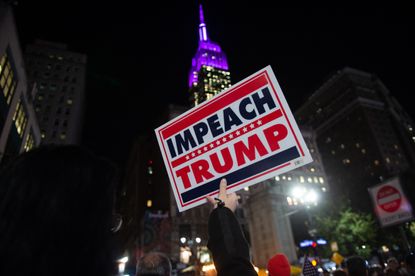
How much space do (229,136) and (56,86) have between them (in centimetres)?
9338

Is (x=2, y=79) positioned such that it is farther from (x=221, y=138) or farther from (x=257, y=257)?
(x=257, y=257)

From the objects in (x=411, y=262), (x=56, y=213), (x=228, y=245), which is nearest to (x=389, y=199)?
(x=411, y=262)

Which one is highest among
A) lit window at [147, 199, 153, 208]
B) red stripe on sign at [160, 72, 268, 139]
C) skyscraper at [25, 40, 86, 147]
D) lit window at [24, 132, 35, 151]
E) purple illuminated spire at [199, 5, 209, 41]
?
skyscraper at [25, 40, 86, 147]

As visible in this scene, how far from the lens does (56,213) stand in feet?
4.40

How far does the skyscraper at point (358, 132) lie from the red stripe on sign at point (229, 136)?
94.1 meters

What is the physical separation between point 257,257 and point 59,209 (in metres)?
50.0

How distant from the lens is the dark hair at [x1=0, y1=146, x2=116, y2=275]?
124 cm

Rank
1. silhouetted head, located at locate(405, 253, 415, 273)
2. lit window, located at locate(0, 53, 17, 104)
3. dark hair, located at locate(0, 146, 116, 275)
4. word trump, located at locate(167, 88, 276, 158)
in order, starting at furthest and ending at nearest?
lit window, located at locate(0, 53, 17, 104), silhouetted head, located at locate(405, 253, 415, 273), word trump, located at locate(167, 88, 276, 158), dark hair, located at locate(0, 146, 116, 275)

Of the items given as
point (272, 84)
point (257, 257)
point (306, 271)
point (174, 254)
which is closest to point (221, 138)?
point (272, 84)

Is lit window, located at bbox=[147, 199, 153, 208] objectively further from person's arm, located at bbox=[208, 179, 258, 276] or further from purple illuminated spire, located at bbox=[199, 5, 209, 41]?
person's arm, located at bbox=[208, 179, 258, 276]

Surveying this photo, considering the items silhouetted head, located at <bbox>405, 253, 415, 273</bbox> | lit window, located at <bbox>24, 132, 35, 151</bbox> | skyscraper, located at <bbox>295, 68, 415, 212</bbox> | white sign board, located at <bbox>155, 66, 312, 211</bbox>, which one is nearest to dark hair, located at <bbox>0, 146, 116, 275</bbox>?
white sign board, located at <bbox>155, 66, 312, 211</bbox>

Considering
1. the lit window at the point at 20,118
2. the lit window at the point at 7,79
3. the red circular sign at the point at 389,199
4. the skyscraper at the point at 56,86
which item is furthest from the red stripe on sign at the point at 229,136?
the skyscraper at the point at 56,86

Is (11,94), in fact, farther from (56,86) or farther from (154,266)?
(56,86)

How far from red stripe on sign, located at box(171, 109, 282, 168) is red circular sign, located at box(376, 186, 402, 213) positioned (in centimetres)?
1321
